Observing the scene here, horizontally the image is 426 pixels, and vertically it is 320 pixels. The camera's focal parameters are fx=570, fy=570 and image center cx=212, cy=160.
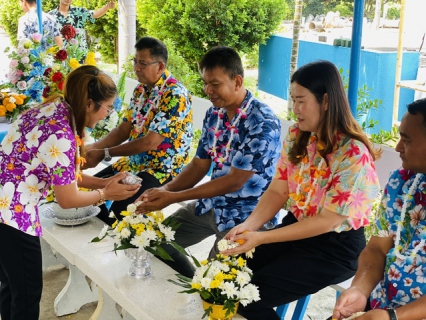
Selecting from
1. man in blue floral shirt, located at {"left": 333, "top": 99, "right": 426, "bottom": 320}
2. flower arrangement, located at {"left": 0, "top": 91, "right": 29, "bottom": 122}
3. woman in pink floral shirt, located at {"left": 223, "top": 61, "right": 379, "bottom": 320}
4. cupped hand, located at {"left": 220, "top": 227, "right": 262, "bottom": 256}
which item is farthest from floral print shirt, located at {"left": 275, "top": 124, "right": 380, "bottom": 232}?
flower arrangement, located at {"left": 0, "top": 91, "right": 29, "bottom": 122}

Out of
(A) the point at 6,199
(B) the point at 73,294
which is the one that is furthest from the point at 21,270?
(B) the point at 73,294

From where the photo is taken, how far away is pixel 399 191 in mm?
2199

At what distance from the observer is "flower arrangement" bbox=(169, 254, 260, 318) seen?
2.21m

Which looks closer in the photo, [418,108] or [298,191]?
[418,108]

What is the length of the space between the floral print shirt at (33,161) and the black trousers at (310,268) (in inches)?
41.2

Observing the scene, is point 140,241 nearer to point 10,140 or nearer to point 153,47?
point 10,140

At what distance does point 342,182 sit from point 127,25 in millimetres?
6458

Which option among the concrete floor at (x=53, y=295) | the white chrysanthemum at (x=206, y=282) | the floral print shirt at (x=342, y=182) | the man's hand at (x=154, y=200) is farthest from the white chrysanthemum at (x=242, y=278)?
the concrete floor at (x=53, y=295)

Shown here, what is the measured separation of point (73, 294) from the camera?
3.69 meters

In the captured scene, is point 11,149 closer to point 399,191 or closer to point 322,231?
point 322,231

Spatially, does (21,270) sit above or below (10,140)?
below

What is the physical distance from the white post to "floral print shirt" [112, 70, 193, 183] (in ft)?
14.9

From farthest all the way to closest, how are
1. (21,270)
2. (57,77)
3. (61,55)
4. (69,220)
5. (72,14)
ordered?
(72,14), (61,55), (57,77), (69,220), (21,270)

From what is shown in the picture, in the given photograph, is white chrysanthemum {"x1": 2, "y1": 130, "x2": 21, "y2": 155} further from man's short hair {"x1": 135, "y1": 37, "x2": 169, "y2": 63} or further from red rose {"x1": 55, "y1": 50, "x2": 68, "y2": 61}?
red rose {"x1": 55, "y1": 50, "x2": 68, "y2": 61}
